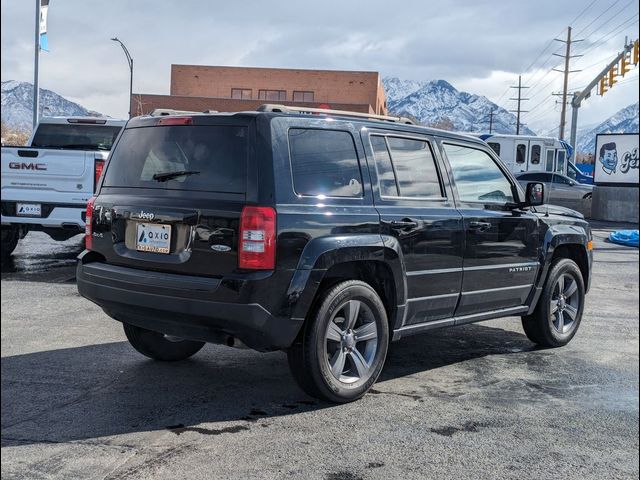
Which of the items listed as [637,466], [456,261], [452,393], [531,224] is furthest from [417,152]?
[637,466]

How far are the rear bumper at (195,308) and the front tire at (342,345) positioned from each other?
0.60 ft

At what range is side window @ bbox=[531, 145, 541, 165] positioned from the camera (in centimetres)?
2878

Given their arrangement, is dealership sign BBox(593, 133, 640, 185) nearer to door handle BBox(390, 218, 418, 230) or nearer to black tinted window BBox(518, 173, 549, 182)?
black tinted window BBox(518, 173, 549, 182)

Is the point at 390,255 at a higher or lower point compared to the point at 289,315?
higher

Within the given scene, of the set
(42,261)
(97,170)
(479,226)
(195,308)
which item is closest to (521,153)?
(42,261)

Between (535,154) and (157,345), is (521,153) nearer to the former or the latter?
(535,154)

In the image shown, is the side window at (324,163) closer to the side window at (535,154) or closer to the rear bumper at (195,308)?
the rear bumper at (195,308)

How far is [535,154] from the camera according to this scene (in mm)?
28844

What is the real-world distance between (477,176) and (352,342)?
1.93 meters

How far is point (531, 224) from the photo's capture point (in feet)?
18.7

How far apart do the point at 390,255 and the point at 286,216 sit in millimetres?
888

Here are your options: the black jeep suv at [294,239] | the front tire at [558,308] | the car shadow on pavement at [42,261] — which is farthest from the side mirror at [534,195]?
the car shadow on pavement at [42,261]

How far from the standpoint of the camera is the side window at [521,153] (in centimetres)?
2892

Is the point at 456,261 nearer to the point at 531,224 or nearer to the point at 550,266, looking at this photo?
the point at 531,224
